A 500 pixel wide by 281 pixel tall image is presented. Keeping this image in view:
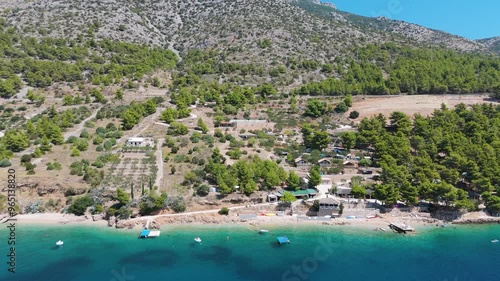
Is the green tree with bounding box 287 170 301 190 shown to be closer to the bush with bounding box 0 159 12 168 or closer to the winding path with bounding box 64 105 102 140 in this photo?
the bush with bounding box 0 159 12 168

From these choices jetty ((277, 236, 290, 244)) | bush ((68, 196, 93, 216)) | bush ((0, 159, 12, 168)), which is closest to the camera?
jetty ((277, 236, 290, 244))

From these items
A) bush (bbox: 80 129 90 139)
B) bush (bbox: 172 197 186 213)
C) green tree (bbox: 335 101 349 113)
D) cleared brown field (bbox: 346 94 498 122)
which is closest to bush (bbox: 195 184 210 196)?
bush (bbox: 172 197 186 213)

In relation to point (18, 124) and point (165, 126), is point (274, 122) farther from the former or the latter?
point (18, 124)

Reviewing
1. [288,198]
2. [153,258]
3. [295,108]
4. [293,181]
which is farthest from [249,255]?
[295,108]

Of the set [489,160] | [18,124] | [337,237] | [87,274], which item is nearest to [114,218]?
[87,274]

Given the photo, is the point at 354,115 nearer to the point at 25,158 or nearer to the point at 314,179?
the point at 314,179

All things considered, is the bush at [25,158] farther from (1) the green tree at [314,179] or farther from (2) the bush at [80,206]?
(1) the green tree at [314,179]

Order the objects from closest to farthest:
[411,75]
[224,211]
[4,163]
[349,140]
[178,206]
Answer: [178,206], [224,211], [4,163], [349,140], [411,75]
